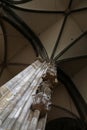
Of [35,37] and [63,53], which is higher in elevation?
[35,37]

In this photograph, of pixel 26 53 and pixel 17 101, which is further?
pixel 26 53

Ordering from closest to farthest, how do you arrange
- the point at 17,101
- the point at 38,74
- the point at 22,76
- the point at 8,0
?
the point at 17,101 < the point at 22,76 < the point at 38,74 < the point at 8,0

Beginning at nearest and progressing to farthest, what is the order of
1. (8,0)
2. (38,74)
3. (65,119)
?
1. (38,74)
2. (8,0)
3. (65,119)

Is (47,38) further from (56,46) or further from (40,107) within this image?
(40,107)

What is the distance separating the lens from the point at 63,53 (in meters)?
12.3

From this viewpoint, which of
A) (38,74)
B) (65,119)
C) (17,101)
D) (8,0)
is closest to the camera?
(17,101)

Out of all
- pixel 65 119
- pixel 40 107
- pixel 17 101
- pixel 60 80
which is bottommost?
pixel 65 119

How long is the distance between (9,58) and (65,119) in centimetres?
383

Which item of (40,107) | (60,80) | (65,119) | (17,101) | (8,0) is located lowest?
(65,119)

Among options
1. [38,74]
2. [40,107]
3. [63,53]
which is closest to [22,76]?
[38,74]

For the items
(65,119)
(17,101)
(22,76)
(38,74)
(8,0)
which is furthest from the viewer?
(65,119)

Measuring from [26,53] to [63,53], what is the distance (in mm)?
1864

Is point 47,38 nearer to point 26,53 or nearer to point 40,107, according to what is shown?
point 26,53

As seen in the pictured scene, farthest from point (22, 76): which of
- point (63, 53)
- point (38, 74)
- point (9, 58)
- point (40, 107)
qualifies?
point (9, 58)
